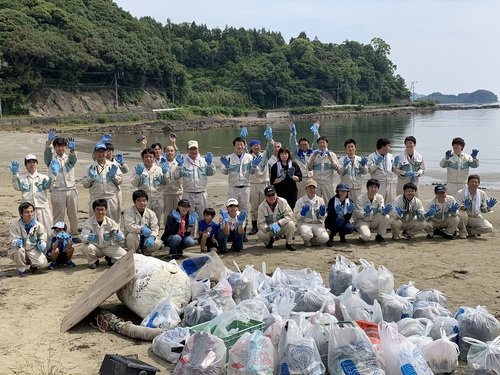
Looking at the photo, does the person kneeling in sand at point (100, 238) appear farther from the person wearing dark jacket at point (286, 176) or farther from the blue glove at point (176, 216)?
the person wearing dark jacket at point (286, 176)

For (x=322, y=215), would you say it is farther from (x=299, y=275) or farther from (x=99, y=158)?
(x=99, y=158)

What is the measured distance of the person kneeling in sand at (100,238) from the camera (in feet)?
26.1

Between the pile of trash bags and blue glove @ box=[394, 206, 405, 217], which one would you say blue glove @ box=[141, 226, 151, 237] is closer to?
the pile of trash bags

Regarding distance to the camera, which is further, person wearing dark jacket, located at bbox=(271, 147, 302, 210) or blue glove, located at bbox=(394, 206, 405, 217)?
person wearing dark jacket, located at bbox=(271, 147, 302, 210)

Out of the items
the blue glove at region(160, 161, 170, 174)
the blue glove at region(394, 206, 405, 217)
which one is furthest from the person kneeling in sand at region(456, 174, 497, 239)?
the blue glove at region(160, 161, 170, 174)

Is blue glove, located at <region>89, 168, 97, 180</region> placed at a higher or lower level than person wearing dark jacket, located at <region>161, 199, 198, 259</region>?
higher

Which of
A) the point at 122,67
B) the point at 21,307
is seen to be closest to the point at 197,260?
the point at 21,307

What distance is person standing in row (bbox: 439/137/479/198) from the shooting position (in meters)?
10.3

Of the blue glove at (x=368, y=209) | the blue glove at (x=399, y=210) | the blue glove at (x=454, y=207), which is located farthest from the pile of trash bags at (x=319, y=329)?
the blue glove at (x=454, y=207)

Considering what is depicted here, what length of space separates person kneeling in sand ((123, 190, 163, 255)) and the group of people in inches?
0.6

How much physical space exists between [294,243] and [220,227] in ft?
5.00

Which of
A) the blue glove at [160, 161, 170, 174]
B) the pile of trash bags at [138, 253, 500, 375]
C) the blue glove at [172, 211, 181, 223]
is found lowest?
the pile of trash bags at [138, 253, 500, 375]

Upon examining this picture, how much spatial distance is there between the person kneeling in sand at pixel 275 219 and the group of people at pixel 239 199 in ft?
0.05

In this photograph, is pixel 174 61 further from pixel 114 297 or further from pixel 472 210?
pixel 114 297
